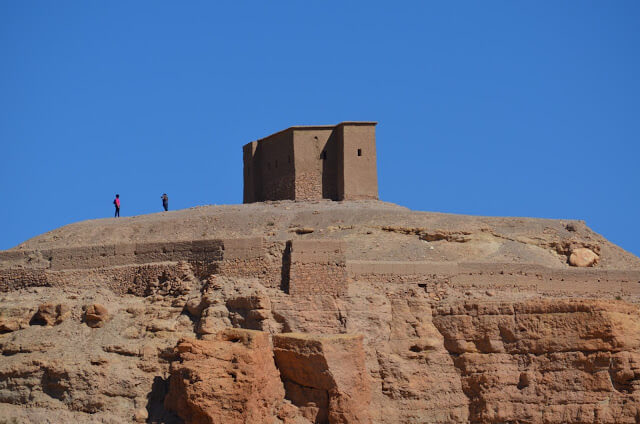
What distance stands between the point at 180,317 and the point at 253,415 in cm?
488

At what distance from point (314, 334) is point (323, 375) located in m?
1.67

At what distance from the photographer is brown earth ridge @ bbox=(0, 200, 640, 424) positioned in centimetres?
3700

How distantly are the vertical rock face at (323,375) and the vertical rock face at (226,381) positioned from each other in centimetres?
52

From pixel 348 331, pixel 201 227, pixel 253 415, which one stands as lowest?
pixel 253 415

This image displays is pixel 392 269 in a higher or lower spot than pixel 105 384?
higher

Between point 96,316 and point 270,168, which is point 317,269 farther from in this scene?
point 270,168

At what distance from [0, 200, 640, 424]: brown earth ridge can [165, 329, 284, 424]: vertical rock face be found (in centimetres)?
4

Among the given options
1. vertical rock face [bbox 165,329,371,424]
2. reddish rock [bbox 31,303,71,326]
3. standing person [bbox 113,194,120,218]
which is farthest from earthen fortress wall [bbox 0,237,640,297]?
standing person [bbox 113,194,120,218]

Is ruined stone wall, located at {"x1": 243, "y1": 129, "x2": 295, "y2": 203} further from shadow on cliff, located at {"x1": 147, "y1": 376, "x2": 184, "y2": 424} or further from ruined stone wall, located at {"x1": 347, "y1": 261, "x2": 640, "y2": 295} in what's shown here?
shadow on cliff, located at {"x1": 147, "y1": 376, "x2": 184, "y2": 424}

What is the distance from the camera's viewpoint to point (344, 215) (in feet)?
156

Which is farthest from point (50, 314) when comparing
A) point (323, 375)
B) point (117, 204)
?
point (117, 204)

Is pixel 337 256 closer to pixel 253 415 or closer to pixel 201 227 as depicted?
pixel 253 415

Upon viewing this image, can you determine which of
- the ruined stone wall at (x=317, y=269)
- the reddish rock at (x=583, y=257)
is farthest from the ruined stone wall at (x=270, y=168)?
the ruined stone wall at (x=317, y=269)

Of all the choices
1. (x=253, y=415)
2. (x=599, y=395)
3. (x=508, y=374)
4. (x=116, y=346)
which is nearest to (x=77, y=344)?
(x=116, y=346)
